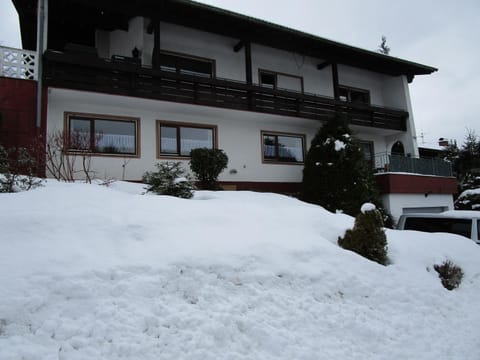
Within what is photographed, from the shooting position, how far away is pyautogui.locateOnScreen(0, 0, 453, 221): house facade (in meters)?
11.1

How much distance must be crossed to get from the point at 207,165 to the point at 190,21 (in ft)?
18.9

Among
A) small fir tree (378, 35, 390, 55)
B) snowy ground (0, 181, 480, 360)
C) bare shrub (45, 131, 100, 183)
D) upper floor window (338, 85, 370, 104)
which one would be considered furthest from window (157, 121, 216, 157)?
small fir tree (378, 35, 390, 55)

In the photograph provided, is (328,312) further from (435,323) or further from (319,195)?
(319,195)

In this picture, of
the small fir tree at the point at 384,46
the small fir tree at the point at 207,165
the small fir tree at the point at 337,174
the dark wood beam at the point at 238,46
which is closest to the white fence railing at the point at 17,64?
the small fir tree at the point at 207,165

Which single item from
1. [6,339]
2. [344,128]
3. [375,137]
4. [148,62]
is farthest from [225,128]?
[6,339]

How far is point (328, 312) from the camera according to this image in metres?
4.54

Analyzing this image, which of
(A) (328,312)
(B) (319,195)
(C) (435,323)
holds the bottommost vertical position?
(C) (435,323)

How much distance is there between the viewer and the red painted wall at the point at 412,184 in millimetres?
14703

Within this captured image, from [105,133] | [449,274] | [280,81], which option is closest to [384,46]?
[280,81]

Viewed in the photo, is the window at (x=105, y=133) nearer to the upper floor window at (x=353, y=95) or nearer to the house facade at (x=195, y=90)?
the house facade at (x=195, y=90)

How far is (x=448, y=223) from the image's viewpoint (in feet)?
31.0

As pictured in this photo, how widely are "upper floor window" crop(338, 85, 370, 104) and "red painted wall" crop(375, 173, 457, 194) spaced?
17.2 ft

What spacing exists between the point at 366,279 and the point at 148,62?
438 inches

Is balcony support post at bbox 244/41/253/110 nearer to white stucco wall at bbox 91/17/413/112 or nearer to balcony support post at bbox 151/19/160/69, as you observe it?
white stucco wall at bbox 91/17/413/112
